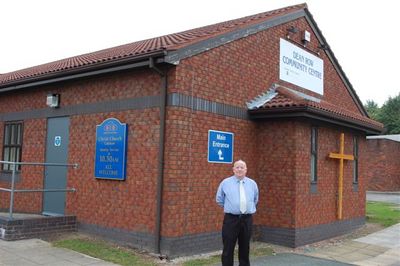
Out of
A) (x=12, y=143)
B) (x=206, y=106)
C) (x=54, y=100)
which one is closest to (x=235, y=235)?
(x=206, y=106)

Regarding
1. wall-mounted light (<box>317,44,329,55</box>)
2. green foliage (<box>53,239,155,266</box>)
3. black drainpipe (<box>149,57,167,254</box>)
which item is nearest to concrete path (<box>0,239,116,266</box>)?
green foliage (<box>53,239,155,266</box>)

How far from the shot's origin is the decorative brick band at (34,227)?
873cm

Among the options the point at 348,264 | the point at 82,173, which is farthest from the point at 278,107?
the point at 82,173

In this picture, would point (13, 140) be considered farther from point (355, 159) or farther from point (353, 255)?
point (355, 159)

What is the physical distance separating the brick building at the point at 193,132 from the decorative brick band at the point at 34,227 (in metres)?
0.30

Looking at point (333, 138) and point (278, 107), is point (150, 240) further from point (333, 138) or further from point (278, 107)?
point (333, 138)

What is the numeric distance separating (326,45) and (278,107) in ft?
16.9

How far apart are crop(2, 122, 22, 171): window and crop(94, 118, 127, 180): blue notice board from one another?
368 centimetres

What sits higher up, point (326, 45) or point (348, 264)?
point (326, 45)

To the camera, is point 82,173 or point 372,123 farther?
point 372,123

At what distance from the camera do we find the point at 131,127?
29.0 ft

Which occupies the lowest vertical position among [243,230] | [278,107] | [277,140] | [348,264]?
[348,264]

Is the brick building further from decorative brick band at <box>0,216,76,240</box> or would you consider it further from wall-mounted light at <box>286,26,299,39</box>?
decorative brick band at <box>0,216,76,240</box>

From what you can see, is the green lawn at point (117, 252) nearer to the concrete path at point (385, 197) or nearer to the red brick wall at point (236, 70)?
the red brick wall at point (236, 70)
